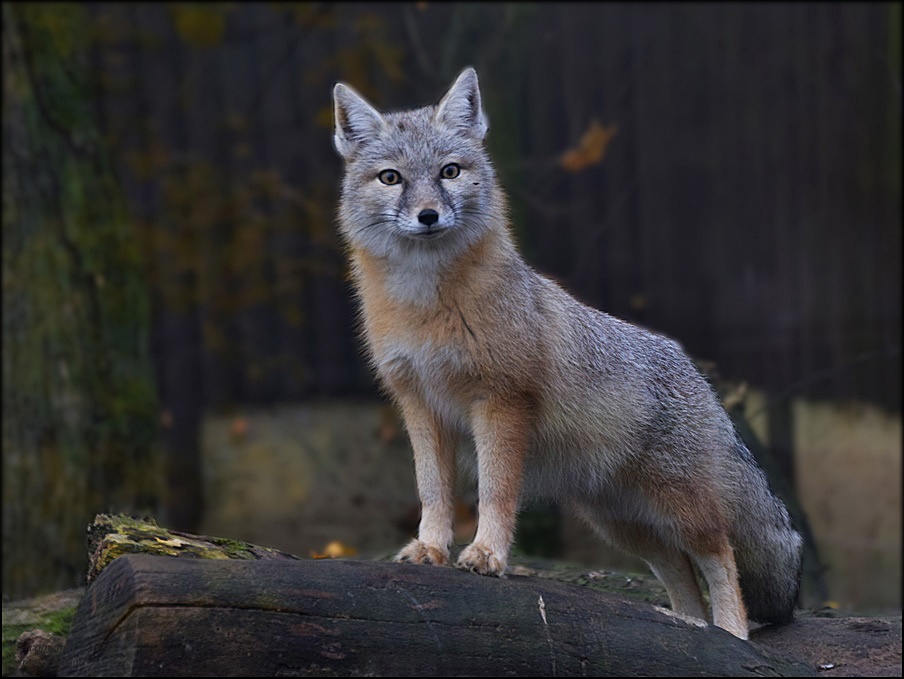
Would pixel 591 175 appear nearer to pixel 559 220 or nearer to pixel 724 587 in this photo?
pixel 559 220

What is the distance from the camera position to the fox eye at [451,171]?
4969 millimetres

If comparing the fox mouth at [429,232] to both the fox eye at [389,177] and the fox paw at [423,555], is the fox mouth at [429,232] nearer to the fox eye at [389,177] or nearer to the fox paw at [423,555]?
the fox eye at [389,177]

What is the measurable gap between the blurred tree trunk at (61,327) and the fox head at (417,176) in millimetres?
3174

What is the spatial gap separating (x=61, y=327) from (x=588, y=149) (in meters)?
4.69

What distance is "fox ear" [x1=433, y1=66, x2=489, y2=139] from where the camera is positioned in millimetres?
5168

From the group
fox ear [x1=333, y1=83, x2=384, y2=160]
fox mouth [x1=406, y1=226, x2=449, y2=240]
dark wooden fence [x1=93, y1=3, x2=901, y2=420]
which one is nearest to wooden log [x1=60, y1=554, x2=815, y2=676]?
fox mouth [x1=406, y1=226, x2=449, y2=240]

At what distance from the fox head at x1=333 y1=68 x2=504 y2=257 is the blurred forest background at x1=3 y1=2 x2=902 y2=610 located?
4.22 m

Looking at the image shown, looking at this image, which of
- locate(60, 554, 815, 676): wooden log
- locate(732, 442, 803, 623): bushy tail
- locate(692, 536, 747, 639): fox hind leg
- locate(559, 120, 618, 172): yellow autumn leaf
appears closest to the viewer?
locate(60, 554, 815, 676): wooden log

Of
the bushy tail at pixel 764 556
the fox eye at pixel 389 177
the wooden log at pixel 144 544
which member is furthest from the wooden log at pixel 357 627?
the fox eye at pixel 389 177

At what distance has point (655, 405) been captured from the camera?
527cm

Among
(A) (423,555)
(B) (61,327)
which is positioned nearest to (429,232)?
(A) (423,555)

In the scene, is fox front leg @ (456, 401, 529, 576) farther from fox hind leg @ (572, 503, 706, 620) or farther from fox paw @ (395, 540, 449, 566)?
fox hind leg @ (572, 503, 706, 620)

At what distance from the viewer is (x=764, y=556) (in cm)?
540

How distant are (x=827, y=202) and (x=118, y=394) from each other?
6.24 meters
